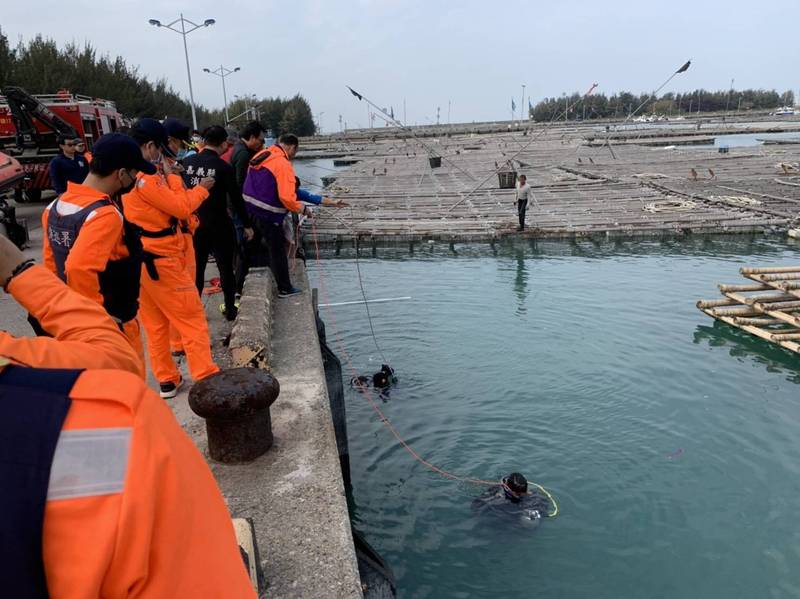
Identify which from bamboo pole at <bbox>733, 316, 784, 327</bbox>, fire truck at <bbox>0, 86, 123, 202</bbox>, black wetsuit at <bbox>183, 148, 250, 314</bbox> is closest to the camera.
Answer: black wetsuit at <bbox>183, 148, 250, 314</bbox>

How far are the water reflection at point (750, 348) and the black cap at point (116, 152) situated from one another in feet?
30.4

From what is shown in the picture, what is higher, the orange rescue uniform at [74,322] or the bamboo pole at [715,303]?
the orange rescue uniform at [74,322]

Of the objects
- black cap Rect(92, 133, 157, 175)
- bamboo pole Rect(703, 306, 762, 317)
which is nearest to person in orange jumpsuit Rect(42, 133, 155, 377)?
black cap Rect(92, 133, 157, 175)

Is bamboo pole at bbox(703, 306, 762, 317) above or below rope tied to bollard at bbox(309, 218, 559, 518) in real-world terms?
above

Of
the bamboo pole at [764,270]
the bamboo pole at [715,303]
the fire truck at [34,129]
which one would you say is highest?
the fire truck at [34,129]

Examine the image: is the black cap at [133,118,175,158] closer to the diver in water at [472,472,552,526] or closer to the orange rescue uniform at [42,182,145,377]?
the orange rescue uniform at [42,182,145,377]

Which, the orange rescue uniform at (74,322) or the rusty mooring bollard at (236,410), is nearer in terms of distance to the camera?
the orange rescue uniform at (74,322)

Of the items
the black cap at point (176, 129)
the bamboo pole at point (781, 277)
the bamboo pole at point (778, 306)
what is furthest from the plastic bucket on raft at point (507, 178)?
the black cap at point (176, 129)

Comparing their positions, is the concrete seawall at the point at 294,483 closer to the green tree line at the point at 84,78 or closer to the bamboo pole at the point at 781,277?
the bamboo pole at the point at 781,277

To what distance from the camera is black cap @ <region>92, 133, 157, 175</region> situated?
3318 millimetres

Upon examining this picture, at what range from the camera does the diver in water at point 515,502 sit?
217 inches

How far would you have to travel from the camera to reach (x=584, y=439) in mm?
7043

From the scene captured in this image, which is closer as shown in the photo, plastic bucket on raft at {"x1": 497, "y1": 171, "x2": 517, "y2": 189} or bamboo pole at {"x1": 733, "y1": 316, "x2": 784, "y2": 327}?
bamboo pole at {"x1": 733, "y1": 316, "x2": 784, "y2": 327}

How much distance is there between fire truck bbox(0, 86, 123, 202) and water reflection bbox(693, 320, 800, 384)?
1542cm
